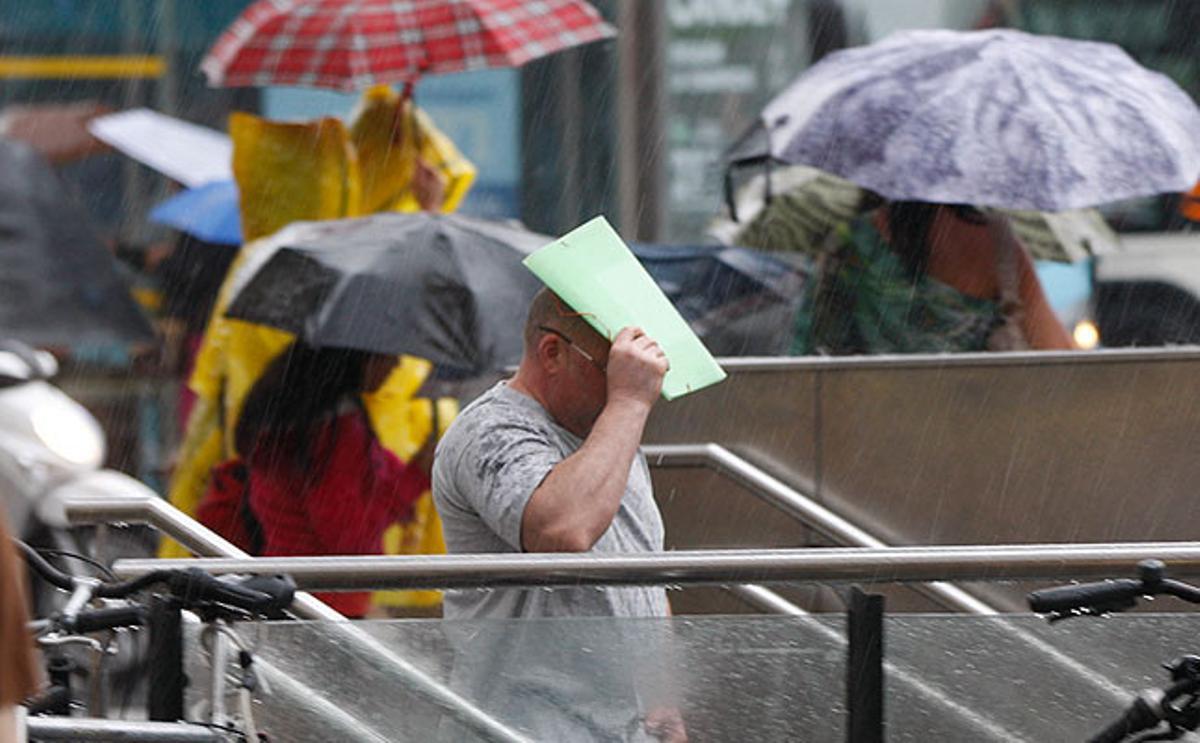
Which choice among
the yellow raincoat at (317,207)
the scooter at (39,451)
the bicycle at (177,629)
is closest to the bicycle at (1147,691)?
the bicycle at (177,629)

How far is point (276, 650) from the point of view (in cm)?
414

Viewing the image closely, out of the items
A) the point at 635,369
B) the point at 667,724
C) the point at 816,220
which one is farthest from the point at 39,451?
the point at 667,724

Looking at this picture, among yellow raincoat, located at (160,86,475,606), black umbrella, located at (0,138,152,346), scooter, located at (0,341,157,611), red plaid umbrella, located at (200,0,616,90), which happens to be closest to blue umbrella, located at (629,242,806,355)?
yellow raincoat, located at (160,86,475,606)

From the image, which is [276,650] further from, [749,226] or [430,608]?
[749,226]

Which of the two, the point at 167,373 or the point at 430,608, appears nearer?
the point at 430,608

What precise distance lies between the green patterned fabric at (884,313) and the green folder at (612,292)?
98.3 inches

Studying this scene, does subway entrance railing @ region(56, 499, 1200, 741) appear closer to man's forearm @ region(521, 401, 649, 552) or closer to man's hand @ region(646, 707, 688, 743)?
man's hand @ region(646, 707, 688, 743)

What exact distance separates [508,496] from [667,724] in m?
0.71

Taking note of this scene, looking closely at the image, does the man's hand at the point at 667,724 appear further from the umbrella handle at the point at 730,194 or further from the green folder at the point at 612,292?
the umbrella handle at the point at 730,194

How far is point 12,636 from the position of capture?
275 cm

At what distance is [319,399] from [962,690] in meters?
3.94

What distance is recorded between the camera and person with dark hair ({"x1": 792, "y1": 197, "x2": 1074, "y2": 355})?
24.2 ft

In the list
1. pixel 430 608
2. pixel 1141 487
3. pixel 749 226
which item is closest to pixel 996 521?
pixel 1141 487

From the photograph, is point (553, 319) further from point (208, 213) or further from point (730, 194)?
point (208, 213)
